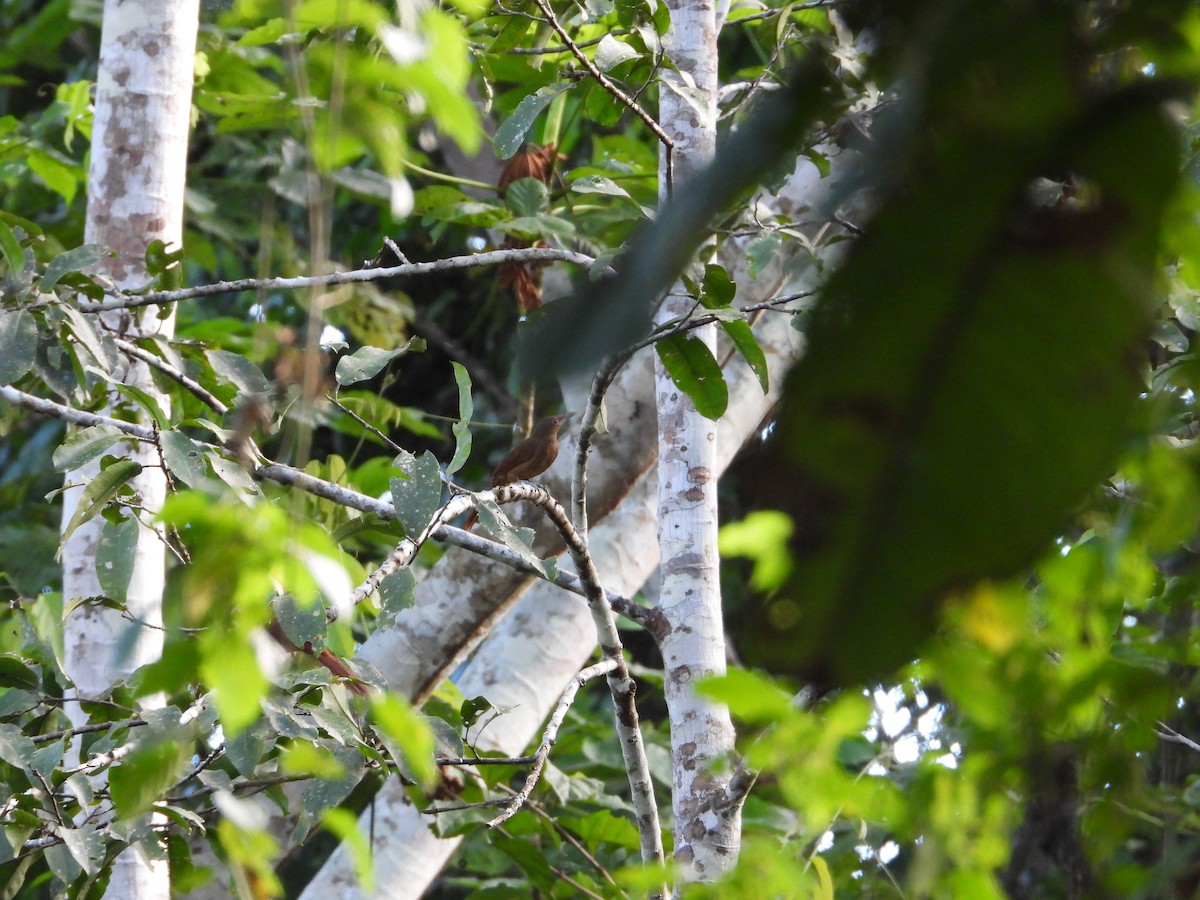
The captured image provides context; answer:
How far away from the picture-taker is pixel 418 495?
1.16m

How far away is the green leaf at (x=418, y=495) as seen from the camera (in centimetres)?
115

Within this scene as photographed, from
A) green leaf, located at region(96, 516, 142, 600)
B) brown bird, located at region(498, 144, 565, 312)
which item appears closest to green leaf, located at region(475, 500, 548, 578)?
green leaf, located at region(96, 516, 142, 600)

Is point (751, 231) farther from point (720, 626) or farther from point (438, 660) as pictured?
point (438, 660)

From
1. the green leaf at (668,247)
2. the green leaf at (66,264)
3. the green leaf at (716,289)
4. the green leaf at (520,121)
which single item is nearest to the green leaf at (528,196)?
the green leaf at (520,121)

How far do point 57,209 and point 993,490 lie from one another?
3915mm

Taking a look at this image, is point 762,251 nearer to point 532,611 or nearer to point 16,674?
point 532,611

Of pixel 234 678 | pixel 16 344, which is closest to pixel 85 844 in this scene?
pixel 16 344

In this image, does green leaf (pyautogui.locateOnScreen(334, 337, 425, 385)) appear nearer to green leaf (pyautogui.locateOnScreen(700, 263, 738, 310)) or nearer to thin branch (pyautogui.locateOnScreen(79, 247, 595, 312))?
thin branch (pyautogui.locateOnScreen(79, 247, 595, 312))

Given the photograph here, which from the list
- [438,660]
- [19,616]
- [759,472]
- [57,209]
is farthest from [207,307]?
[759,472]

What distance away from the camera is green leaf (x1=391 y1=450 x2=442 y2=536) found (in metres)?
1.15

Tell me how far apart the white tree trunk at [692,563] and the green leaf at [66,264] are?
2.52 feet

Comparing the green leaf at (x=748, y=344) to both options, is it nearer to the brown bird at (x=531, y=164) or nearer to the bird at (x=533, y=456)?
the bird at (x=533, y=456)

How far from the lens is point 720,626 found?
56.3 inches

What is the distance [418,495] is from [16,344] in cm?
61
